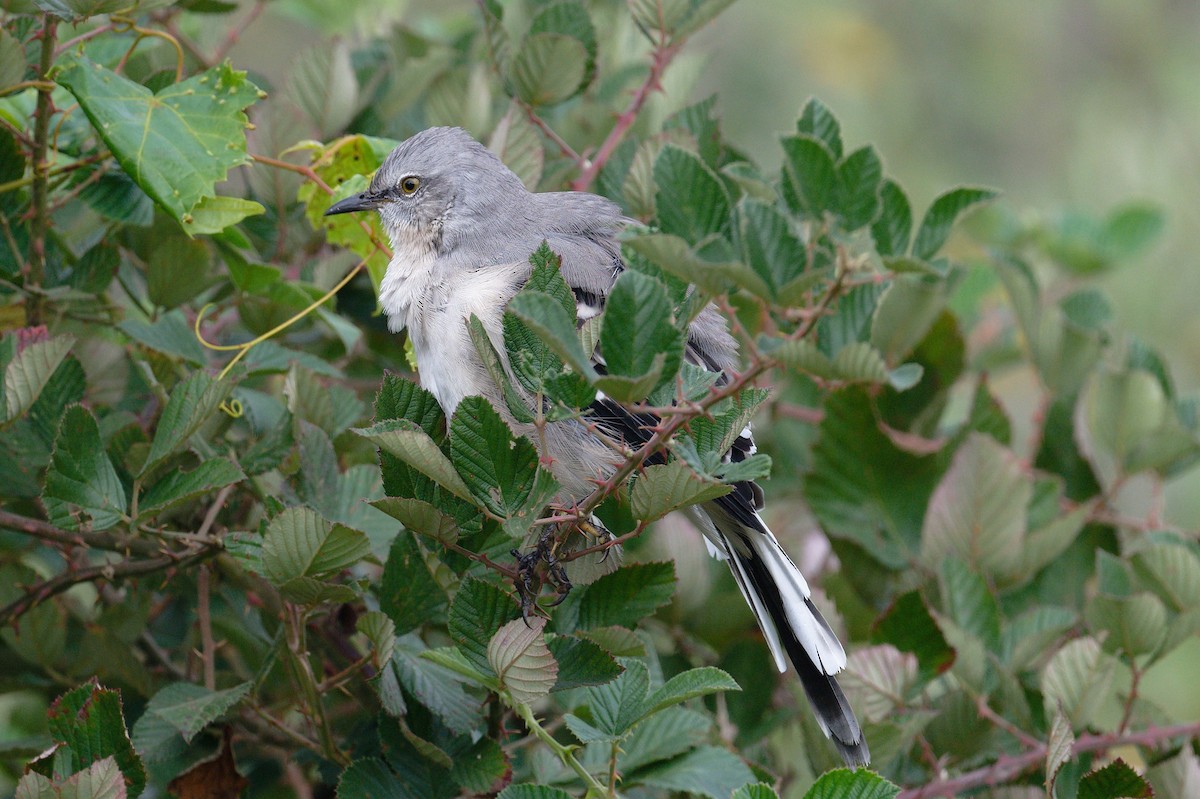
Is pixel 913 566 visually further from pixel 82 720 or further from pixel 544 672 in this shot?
pixel 82 720

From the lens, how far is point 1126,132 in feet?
24.8

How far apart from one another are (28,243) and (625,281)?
169cm

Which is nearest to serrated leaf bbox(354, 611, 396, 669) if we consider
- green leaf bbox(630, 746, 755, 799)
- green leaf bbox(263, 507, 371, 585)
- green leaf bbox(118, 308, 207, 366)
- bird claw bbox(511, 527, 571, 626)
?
green leaf bbox(263, 507, 371, 585)

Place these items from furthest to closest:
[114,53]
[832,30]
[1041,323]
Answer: [832,30] < [1041,323] < [114,53]

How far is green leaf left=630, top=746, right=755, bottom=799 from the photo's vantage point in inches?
92.8

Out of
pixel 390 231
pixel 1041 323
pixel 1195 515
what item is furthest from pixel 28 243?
pixel 1195 515

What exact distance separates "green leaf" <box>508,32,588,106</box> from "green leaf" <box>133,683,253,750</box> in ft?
5.93

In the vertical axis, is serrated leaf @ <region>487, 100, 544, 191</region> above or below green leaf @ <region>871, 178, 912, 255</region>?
below

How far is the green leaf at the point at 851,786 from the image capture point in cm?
191

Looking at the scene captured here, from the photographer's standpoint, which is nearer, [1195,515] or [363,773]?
[363,773]

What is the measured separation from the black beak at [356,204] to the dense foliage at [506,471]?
56 millimetres

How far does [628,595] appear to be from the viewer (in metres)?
2.39

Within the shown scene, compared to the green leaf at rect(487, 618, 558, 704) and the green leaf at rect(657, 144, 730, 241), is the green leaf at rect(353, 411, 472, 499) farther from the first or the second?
the green leaf at rect(657, 144, 730, 241)

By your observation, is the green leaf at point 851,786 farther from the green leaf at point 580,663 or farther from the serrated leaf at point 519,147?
the serrated leaf at point 519,147
